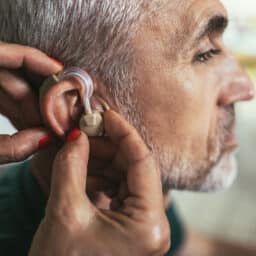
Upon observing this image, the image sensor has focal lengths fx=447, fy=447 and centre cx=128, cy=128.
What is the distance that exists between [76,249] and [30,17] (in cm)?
44

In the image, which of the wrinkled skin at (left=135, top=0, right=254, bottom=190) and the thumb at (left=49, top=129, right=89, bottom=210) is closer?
the thumb at (left=49, top=129, right=89, bottom=210)

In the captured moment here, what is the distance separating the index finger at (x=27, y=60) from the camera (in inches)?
31.1

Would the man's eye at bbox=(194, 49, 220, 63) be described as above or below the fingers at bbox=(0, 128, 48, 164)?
above

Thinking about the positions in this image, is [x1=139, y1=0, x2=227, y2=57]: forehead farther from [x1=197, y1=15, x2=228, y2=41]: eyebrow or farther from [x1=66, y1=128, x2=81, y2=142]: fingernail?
[x1=66, y1=128, x2=81, y2=142]: fingernail

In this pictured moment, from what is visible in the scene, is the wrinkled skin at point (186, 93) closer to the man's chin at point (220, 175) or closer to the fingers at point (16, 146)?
the man's chin at point (220, 175)

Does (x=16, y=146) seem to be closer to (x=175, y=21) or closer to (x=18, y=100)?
(x=18, y=100)

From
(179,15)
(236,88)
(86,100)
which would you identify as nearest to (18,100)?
(86,100)

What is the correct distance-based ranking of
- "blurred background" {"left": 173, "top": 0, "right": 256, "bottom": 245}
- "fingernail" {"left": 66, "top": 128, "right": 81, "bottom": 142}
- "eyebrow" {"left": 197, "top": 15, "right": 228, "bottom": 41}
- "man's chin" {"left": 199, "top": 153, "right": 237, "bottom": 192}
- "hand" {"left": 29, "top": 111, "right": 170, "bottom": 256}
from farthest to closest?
"blurred background" {"left": 173, "top": 0, "right": 256, "bottom": 245} → "man's chin" {"left": 199, "top": 153, "right": 237, "bottom": 192} → "eyebrow" {"left": 197, "top": 15, "right": 228, "bottom": 41} → "fingernail" {"left": 66, "top": 128, "right": 81, "bottom": 142} → "hand" {"left": 29, "top": 111, "right": 170, "bottom": 256}

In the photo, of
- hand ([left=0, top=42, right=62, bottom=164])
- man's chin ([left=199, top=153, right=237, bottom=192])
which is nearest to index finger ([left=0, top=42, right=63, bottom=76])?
hand ([left=0, top=42, right=62, bottom=164])

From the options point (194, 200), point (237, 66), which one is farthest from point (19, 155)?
point (194, 200)

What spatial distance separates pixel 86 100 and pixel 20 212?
1.08 feet

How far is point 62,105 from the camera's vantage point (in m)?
0.83

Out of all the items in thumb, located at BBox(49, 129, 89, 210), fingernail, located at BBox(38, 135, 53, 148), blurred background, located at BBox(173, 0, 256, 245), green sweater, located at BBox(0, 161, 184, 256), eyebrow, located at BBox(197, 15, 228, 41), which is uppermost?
eyebrow, located at BBox(197, 15, 228, 41)

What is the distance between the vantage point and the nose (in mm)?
978
